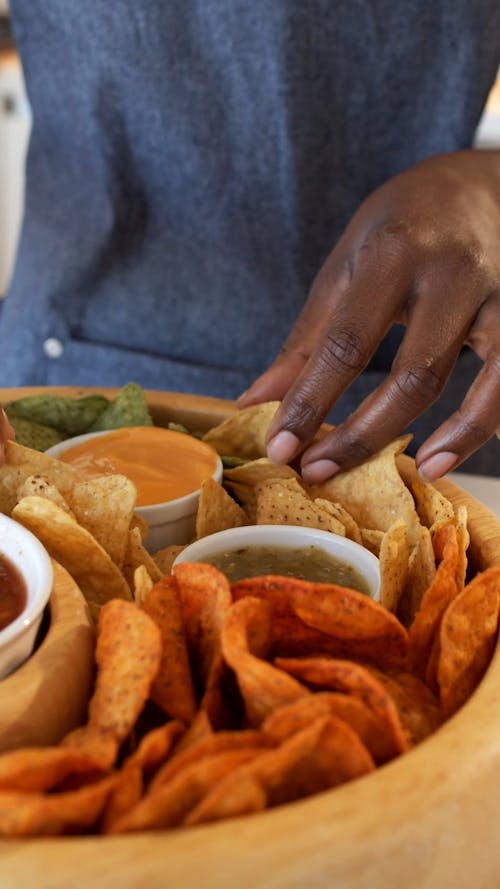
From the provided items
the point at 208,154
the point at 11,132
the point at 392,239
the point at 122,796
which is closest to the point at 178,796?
the point at 122,796

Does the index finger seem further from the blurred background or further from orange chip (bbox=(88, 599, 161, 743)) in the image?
the blurred background

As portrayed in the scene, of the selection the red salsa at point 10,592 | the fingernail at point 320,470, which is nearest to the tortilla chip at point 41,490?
the red salsa at point 10,592

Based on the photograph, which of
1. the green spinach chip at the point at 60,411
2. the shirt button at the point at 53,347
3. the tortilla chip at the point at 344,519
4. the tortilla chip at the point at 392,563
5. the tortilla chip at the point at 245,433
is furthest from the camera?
the shirt button at the point at 53,347

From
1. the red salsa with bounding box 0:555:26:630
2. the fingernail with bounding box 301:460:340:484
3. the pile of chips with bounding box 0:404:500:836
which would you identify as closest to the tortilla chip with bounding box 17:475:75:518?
the pile of chips with bounding box 0:404:500:836

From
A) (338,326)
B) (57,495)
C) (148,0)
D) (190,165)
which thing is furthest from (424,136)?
(57,495)

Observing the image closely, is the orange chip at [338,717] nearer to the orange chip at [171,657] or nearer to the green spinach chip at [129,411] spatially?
the orange chip at [171,657]

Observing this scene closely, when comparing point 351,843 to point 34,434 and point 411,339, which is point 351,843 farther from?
point 34,434
